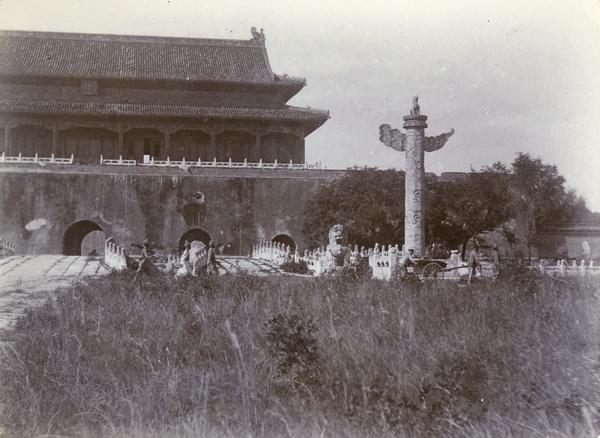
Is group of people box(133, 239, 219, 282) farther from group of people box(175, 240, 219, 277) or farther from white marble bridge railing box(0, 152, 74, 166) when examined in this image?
white marble bridge railing box(0, 152, 74, 166)

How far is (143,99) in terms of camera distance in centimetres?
2800

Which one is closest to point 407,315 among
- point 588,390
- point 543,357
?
point 543,357

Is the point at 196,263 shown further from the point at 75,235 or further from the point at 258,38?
the point at 258,38

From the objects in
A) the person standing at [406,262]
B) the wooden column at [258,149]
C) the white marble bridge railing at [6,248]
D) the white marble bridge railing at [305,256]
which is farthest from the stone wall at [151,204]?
the person standing at [406,262]

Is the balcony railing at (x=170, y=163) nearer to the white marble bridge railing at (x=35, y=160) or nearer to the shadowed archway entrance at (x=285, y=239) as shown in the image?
the white marble bridge railing at (x=35, y=160)

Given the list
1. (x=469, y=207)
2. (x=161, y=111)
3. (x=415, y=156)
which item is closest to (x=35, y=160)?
(x=161, y=111)

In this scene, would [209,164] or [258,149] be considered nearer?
[209,164]

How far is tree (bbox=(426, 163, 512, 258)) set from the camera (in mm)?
21062

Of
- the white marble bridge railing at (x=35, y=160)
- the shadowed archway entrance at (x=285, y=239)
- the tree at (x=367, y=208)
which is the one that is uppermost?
the white marble bridge railing at (x=35, y=160)

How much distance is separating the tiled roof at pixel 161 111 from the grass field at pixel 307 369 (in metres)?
19.1

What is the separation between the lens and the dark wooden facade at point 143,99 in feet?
89.7

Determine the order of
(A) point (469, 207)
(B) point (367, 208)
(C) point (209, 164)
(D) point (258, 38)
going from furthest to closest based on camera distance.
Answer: (D) point (258, 38) < (C) point (209, 164) < (A) point (469, 207) < (B) point (367, 208)

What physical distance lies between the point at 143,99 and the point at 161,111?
1194 millimetres

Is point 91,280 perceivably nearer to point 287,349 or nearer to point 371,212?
point 287,349
